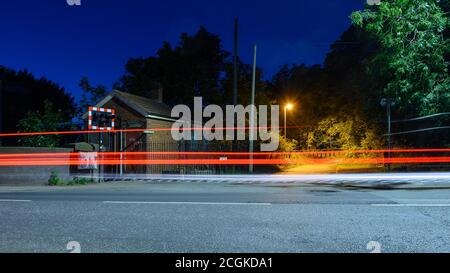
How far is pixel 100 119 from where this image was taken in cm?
2159

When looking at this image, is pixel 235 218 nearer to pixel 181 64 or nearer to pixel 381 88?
pixel 381 88

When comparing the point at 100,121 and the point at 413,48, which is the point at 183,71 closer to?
the point at 100,121

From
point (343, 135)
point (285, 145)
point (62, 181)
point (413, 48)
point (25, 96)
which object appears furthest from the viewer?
point (25, 96)

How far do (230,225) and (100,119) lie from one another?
52.5ft

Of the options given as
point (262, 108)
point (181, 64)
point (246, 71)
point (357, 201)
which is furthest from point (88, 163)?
point (181, 64)

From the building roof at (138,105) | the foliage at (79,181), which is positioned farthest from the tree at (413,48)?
the building roof at (138,105)

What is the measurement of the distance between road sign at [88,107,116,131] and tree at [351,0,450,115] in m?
12.5

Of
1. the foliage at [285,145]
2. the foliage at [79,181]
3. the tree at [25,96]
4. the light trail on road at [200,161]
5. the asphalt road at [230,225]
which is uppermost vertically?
the tree at [25,96]

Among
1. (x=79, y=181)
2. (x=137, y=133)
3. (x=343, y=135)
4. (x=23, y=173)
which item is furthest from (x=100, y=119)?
(x=343, y=135)

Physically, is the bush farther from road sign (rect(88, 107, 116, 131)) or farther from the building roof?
the building roof

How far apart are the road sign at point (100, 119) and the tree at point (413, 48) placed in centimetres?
1254

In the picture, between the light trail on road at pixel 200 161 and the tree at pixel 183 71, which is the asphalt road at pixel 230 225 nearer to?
the light trail on road at pixel 200 161

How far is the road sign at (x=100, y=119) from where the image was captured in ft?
69.4
